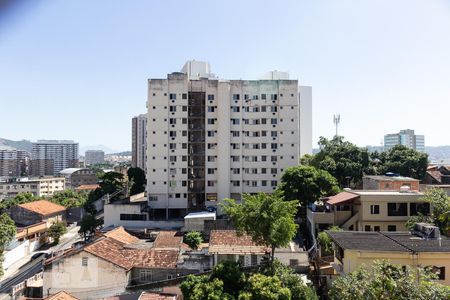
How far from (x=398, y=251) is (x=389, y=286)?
4.42 m

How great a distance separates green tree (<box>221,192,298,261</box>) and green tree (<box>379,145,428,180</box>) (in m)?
27.3

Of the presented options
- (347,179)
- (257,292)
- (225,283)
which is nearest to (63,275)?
(225,283)

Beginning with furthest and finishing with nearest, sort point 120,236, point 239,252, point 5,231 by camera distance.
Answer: point 5,231 → point 120,236 → point 239,252

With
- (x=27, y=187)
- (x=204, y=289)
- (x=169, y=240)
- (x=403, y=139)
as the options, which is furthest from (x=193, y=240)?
(x=403, y=139)

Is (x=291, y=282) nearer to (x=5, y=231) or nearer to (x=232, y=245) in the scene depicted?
(x=232, y=245)

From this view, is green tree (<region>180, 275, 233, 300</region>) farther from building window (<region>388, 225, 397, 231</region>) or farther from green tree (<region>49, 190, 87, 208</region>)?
green tree (<region>49, 190, 87, 208</region>)

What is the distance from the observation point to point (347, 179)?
40531 mm

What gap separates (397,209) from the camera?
75.6 feet

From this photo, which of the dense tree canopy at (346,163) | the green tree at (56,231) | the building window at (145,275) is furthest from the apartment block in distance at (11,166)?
the building window at (145,275)

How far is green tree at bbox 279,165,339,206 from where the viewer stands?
3041 centimetres

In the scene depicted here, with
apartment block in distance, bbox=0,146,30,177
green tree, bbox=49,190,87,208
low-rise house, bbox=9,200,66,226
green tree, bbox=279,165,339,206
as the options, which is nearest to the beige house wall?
green tree, bbox=279,165,339,206

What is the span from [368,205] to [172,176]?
23.9 m

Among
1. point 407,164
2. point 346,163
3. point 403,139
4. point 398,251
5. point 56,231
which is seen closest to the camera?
point 398,251

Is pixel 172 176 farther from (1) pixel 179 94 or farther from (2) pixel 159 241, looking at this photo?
(2) pixel 159 241
